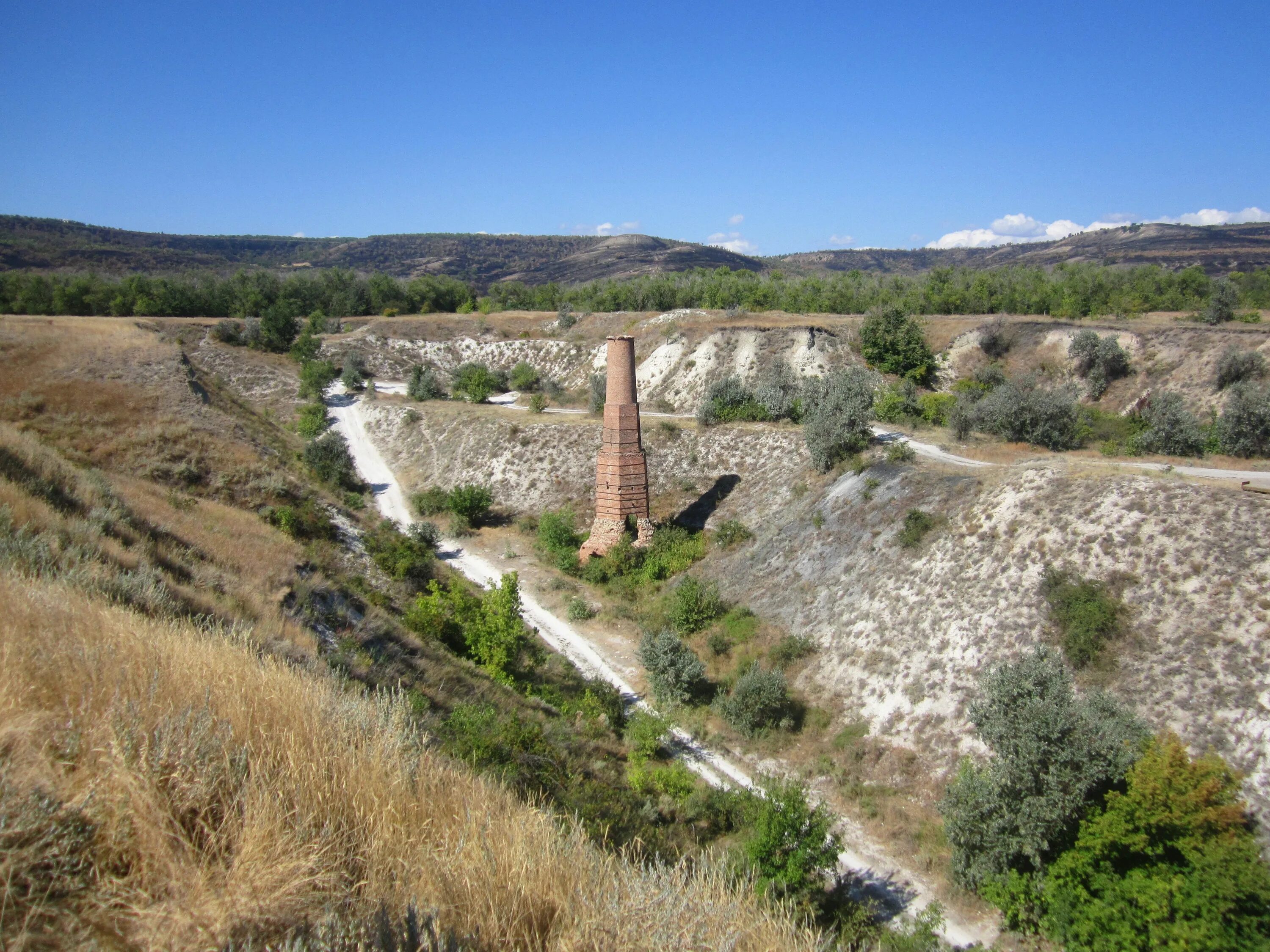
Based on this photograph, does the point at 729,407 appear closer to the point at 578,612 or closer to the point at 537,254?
the point at 578,612

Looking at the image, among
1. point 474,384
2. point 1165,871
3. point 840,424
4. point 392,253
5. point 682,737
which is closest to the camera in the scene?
point 1165,871

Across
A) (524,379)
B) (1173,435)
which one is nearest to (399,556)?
(1173,435)

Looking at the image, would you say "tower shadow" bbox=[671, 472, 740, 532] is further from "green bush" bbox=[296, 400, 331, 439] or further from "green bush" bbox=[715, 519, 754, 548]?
"green bush" bbox=[296, 400, 331, 439]

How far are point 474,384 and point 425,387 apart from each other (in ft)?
11.4

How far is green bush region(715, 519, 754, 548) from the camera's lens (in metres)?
24.1

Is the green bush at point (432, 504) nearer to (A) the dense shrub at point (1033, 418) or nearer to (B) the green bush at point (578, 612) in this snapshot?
(B) the green bush at point (578, 612)

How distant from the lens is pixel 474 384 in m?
46.2

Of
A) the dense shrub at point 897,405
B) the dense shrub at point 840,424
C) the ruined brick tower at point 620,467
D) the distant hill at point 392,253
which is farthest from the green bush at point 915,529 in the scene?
the distant hill at point 392,253

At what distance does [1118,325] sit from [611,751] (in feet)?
147

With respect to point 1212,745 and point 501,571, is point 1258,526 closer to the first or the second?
point 1212,745

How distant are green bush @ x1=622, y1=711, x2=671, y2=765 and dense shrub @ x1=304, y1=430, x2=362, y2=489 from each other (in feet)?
68.2

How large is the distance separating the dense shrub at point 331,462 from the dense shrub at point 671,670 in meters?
19.2

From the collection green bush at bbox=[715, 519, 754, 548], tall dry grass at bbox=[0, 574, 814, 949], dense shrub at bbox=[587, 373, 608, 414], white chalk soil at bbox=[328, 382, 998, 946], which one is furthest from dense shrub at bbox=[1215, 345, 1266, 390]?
tall dry grass at bbox=[0, 574, 814, 949]

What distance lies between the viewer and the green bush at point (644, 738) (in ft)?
42.9
